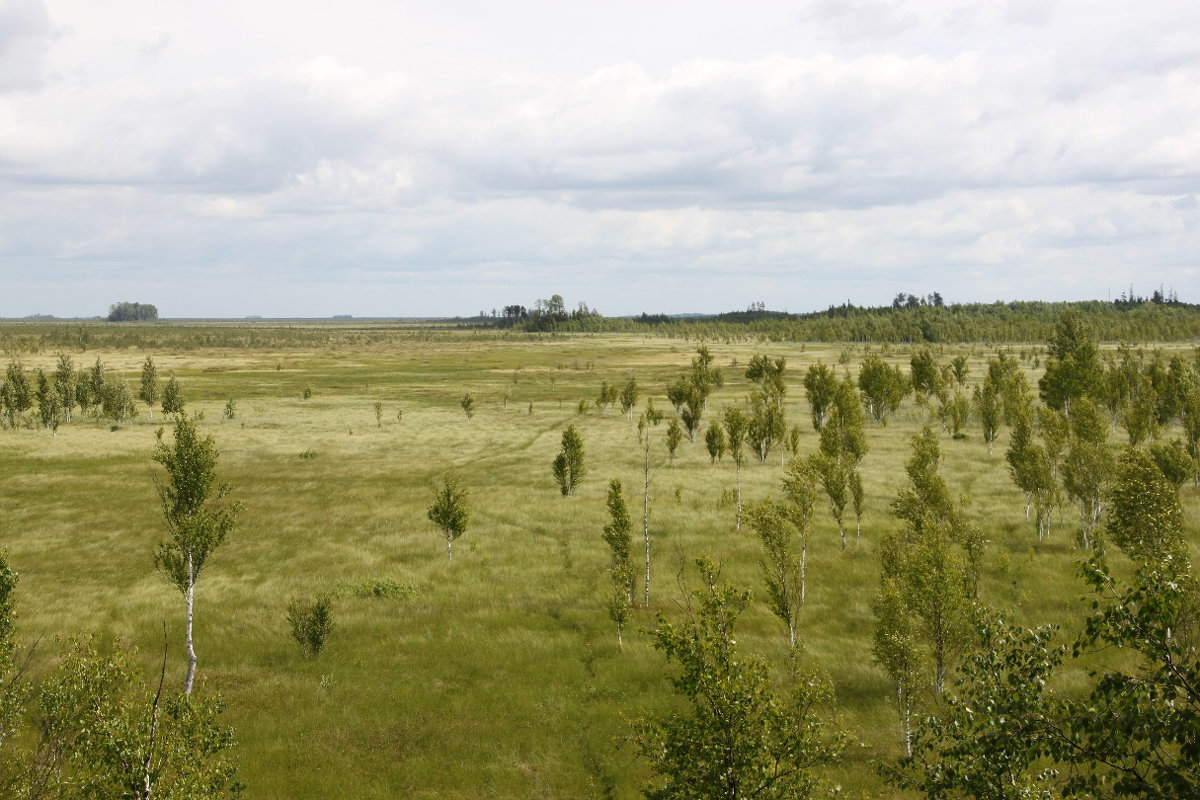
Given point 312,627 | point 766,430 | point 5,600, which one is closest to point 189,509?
point 312,627

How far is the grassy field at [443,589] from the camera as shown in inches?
878

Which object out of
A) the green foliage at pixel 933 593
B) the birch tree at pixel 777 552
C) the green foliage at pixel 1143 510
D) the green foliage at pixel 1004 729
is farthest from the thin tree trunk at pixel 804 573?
the green foliage at pixel 1004 729

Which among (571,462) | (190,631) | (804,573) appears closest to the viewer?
(190,631)

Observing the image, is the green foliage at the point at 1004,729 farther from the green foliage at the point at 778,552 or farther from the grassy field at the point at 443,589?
the green foliage at the point at 778,552

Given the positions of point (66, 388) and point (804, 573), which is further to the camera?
point (66, 388)

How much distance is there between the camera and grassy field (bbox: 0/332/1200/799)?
73.2ft

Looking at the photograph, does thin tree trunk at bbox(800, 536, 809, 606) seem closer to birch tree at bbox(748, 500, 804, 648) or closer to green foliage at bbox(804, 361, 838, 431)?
birch tree at bbox(748, 500, 804, 648)

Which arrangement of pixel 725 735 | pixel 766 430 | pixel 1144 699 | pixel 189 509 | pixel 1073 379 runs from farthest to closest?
pixel 1073 379, pixel 766 430, pixel 189 509, pixel 725 735, pixel 1144 699

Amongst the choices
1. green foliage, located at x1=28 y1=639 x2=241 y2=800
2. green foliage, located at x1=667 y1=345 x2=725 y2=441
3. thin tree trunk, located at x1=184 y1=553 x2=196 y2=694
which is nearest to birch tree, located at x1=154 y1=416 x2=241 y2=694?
thin tree trunk, located at x1=184 y1=553 x2=196 y2=694

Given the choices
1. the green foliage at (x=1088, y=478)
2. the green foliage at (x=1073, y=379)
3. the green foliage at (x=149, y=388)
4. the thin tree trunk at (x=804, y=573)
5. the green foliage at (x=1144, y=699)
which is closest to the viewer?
the green foliage at (x=1144, y=699)

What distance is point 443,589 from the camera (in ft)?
118

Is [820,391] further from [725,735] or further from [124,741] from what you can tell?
[124,741]

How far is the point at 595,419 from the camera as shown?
3735 inches

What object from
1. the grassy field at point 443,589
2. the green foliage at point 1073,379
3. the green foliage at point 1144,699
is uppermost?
the green foliage at point 1073,379
